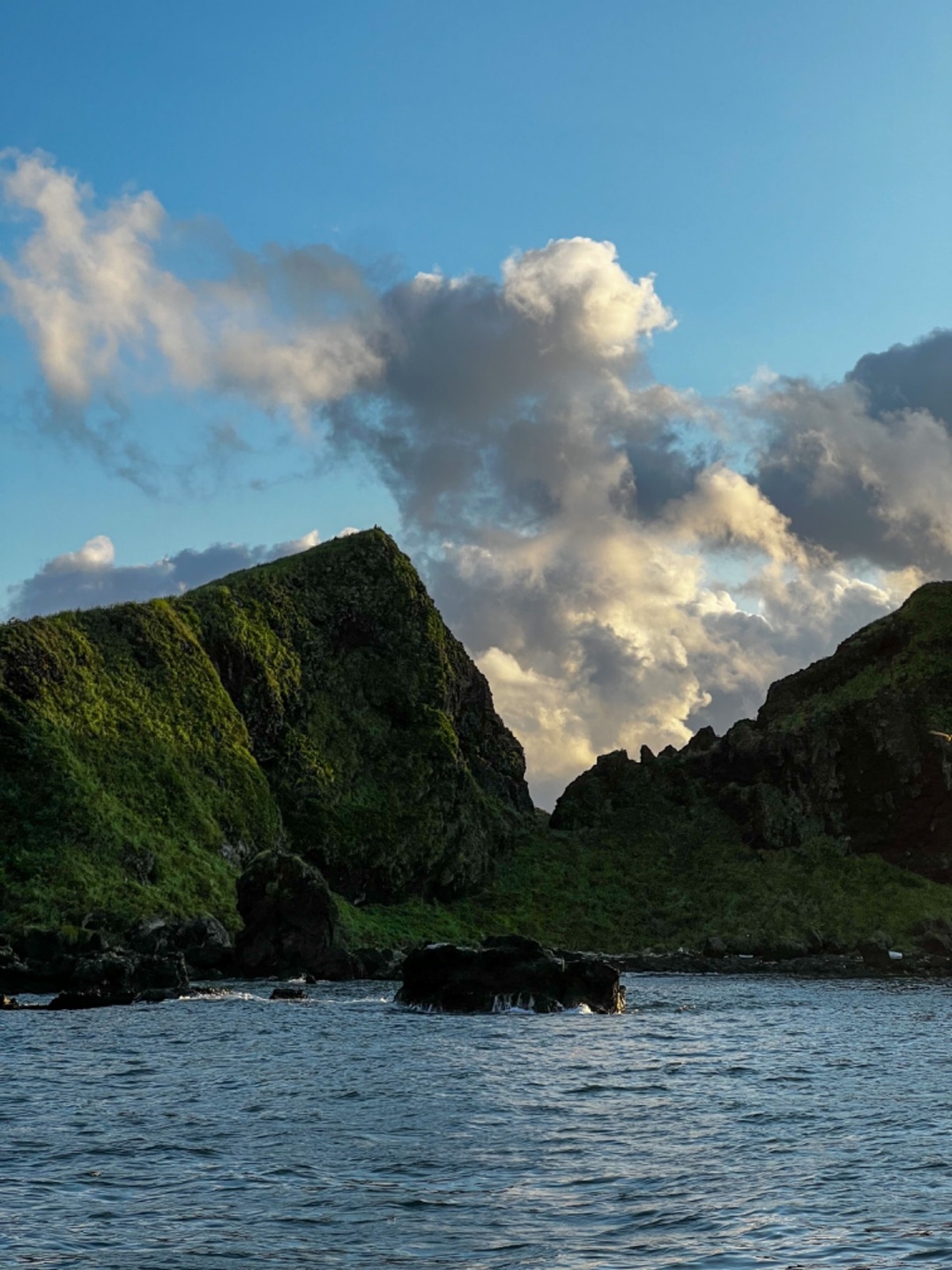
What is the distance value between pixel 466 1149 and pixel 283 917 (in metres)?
70.5

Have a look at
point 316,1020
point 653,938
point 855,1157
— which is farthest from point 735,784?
point 855,1157

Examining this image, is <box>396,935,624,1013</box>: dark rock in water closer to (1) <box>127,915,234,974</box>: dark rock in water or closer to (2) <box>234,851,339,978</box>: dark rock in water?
(2) <box>234,851,339,978</box>: dark rock in water

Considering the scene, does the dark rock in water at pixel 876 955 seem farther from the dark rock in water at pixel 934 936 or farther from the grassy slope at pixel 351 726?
the grassy slope at pixel 351 726

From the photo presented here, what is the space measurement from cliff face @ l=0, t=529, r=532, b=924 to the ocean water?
65201mm

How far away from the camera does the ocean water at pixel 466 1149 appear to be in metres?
19.7

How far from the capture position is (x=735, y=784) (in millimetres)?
195125

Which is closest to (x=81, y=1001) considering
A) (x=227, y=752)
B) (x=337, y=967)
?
(x=337, y=967)

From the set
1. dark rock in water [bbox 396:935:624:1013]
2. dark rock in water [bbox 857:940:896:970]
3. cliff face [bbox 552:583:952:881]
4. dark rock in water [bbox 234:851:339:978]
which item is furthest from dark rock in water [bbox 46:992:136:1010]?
cliff face [bbox 552:583:952:881]

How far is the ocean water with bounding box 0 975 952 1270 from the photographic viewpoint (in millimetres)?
19656

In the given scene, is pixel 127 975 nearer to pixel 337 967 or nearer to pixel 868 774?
pixel 337 967

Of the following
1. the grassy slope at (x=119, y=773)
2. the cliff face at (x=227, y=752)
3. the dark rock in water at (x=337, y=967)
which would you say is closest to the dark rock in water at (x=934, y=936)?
the cliff face at (x=227, y=752)

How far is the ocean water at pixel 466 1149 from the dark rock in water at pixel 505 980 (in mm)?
12649

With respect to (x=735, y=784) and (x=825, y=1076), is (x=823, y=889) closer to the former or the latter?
(x=735, y=784)

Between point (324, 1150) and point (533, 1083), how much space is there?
44.5 ft
